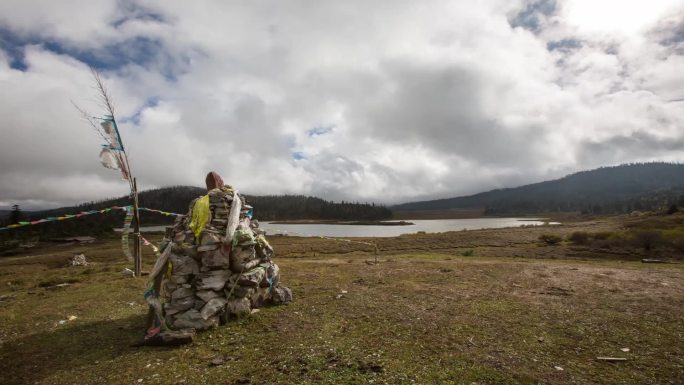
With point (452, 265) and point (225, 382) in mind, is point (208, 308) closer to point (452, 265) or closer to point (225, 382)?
point (225, 382)

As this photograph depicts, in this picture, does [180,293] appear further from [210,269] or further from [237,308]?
[237,308]

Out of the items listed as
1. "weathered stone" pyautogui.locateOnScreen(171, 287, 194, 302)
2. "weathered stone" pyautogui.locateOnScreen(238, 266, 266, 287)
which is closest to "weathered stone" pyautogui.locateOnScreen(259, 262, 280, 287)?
"weathered stone" pyautogui.locateOnScreen(238, 266, 266, 287)

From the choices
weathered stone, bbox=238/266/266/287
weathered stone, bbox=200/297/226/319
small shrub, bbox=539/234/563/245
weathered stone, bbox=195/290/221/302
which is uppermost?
weathered stone, bbox=238/266/266/287

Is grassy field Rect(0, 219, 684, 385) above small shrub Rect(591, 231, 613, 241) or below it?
below

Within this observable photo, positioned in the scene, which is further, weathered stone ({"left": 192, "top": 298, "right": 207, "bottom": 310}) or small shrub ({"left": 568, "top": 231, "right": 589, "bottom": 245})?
small shrub ({"left": 568, "top": 231, "right": 589, "bottom": 245})

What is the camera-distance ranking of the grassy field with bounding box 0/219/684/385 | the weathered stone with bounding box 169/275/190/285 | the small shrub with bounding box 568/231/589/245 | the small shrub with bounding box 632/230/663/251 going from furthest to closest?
1. the small shrub with bounding box 568/231/589/245
2. the small shrub with bounding box 632/230/663/251
3. the weathered stone with bounding box 169/275/190/285
4. the grassy field with bounding box 0/219/684/385

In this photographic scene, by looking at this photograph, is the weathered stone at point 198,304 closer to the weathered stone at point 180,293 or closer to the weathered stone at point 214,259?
the weathered stone at point 180,293

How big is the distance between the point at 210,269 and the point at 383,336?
6036mm

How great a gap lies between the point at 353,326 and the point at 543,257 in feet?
86.4

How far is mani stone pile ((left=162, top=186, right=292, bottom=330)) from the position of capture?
10.6 m

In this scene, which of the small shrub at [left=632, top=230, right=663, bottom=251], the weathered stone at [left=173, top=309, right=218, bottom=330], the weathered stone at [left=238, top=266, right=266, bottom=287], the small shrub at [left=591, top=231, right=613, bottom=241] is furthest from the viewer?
the small shrub at [left=591, top=231, right=613, bottom=241]

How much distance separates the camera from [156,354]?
8859 mm

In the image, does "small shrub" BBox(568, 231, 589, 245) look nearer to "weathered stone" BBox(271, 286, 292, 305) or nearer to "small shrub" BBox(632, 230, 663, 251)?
"small shrub" BBox(632, 230, 663, 251)

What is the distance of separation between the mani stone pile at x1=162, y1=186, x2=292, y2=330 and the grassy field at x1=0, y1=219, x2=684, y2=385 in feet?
2.37
